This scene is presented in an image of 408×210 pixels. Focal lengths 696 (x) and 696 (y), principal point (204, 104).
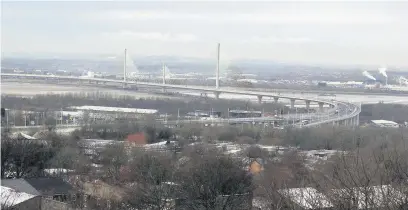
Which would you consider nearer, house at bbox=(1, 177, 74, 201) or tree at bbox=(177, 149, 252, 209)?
tree at bbox=(177, 149, 252, 209)

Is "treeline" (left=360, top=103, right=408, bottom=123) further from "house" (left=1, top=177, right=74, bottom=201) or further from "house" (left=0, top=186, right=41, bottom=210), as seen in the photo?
"house" (left=0, top=186, right=41, bottom=210)

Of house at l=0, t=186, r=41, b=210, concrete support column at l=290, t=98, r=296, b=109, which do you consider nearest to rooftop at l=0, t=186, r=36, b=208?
house at l=0, t=186, r=41, b=210

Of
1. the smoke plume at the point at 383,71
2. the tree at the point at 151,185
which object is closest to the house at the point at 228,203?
the tree at the point at 151,185

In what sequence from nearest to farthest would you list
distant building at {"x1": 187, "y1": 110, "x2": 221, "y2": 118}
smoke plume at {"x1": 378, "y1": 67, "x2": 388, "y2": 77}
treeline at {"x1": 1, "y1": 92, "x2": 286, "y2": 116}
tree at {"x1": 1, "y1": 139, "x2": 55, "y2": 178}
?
tree at {"x1": 1, "y1": 139, "x2": 55, "y2": 178}
distant building at {"x1": 187, "y1": 110, "x2": 221, "y2": 118}
treeline at {"x1": 1, "y1": 92, "x2": 286, "y2": 116}
smoke plume at {"x1": 378, "y1": 67, "x2": 388, "y2": 77}

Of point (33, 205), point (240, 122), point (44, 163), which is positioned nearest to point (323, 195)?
point (33, 205)

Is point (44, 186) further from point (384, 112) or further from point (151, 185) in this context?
point (384, 112)

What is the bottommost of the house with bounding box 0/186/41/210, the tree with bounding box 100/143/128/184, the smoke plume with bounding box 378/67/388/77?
the tree with bounding box 100/143/128/184

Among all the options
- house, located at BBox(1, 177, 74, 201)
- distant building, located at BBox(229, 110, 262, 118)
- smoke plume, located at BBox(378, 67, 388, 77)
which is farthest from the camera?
smoke plume, located at BBox(378, 67, 388, 77)

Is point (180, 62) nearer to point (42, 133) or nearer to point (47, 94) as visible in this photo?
point (47, 94)

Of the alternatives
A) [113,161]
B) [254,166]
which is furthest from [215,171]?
[113,161]

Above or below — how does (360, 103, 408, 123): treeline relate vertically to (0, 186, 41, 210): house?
below

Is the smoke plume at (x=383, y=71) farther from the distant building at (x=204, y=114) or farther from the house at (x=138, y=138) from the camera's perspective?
the house at (x=138, y=138)
